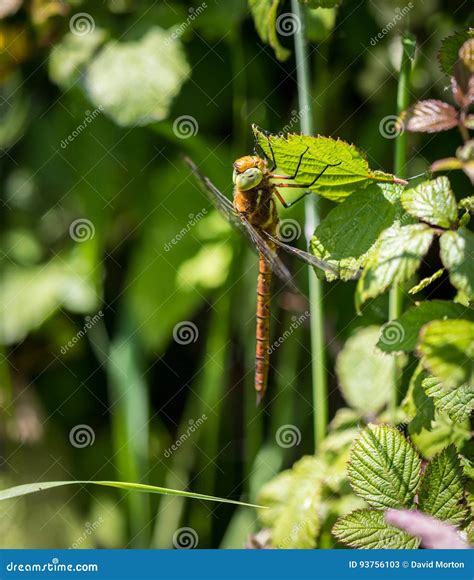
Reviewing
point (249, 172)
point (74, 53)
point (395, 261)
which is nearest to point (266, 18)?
point (249, 172)

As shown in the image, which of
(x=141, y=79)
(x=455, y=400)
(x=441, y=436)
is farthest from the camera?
(x=141, y=79)

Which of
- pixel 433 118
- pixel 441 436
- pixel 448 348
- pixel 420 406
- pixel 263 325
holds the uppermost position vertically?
pixel 433 118

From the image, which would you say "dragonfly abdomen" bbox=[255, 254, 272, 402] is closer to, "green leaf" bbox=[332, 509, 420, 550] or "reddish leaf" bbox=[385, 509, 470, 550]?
"green leaf" bbox=[332, 509, 420, 550]

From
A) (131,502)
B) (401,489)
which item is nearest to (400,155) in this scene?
(401,489)

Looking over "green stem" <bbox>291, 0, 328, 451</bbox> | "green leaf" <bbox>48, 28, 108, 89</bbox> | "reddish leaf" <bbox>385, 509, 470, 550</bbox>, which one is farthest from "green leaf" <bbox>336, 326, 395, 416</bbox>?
"green leaf" <bbox>48, 28, 108, 89</bbox>

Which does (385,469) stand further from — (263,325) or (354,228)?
(263,325)

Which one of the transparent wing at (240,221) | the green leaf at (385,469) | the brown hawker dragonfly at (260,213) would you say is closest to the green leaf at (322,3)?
the brown hawker dragonfly at (260,213)

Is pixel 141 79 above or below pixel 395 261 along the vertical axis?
above
